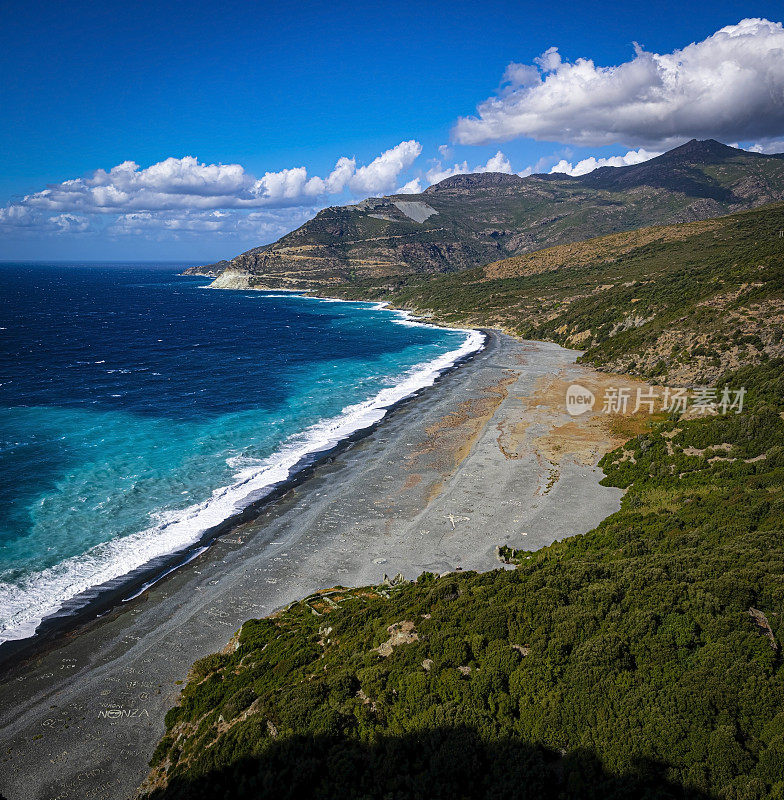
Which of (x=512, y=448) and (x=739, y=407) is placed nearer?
(x=739, y=407)

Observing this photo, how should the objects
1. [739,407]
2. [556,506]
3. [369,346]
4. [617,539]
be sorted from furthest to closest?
1. [369,346]
2. [739,407]
3. [556,506]
4. [617,539]

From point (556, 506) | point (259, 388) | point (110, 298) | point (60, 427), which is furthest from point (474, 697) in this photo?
point (110, 298)

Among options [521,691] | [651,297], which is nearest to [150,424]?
[521,691]

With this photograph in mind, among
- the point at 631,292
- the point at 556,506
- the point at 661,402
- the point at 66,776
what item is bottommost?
the point at 66,776

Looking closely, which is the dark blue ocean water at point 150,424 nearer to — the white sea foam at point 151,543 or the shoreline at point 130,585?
the white sea foam at point 151,543

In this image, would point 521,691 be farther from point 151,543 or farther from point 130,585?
point 151,543

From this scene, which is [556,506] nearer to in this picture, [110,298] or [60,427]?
[60,427]

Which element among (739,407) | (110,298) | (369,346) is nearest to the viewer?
(739,407)
